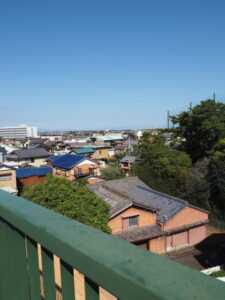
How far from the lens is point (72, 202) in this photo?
10242mm

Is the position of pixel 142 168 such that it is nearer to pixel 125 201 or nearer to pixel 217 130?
pixel 217 130

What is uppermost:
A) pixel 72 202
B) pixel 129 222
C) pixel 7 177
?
pixel 72 202

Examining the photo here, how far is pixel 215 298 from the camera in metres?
0.51

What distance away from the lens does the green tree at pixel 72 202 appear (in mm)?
10113

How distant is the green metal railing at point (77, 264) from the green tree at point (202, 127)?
22.9 metres

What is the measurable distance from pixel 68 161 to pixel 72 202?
17.2m

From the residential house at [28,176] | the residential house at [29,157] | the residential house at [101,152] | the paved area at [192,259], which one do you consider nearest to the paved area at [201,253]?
the paved area at [192,259]

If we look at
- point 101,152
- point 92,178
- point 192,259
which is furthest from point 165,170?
point 101,152

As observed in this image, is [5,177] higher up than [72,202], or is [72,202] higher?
[72,202]

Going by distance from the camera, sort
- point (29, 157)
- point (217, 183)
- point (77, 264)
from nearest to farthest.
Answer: point (77, 264), point (217, 183), point (29, 157)

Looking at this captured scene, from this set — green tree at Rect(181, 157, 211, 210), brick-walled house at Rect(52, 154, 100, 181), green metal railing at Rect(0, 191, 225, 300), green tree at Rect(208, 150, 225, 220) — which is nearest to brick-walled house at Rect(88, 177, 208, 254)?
green tree at Rect(208, 150, 225, 220)

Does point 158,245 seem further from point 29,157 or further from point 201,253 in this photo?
point 29,157

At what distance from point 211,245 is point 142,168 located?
9.88m

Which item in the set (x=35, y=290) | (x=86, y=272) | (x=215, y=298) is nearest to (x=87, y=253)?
(x=86, y=272)
